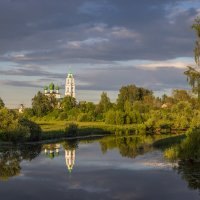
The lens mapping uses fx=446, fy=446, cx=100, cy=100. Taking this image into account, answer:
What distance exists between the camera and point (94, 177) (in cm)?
2830

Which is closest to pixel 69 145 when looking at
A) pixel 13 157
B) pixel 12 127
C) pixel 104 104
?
pixel 12 127

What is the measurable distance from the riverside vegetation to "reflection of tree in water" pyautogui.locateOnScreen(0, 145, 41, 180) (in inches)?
180

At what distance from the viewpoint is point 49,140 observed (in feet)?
192

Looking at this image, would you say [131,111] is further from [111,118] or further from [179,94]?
[179,94]

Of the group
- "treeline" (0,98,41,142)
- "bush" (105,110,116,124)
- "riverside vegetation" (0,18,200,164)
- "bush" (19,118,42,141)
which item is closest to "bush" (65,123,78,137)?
"riverside vegetation" (0,18,200,164)

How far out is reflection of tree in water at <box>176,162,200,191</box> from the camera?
24955 millimetres

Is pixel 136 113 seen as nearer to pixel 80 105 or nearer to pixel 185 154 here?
pixel 80 105

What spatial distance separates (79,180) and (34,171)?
5172 mm

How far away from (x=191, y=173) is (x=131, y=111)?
70.6 metres

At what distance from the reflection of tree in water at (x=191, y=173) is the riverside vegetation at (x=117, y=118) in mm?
1168

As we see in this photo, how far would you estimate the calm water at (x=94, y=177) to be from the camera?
22906 mm

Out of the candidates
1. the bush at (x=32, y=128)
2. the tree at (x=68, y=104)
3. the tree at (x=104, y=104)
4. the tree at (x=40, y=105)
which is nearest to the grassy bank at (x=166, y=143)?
the bush at (x=32, y=128)

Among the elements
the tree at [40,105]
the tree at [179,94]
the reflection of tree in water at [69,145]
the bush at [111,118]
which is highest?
the tree at [179,94]

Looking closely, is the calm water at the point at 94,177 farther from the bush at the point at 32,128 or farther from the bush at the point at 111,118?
the bush at the point at 111,118
